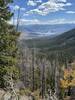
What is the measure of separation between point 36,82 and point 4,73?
67.1 m

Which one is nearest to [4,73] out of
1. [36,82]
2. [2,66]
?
[2,66]

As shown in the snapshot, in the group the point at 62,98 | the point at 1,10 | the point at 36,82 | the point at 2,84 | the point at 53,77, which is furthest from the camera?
the point at 53,77

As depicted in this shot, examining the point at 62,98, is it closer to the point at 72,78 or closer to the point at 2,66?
the point at 72,78

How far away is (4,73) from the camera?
33.0 meters

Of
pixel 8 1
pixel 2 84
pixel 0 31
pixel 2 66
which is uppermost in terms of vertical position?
pixel 8 1

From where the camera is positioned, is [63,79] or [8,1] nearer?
[8,1]

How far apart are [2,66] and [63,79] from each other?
72691mm

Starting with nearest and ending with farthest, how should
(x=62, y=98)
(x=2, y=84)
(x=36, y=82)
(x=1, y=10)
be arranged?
(x=1, y=10)
(x=2, y=84)
(x=62, y=98)
(x=36, y=82)

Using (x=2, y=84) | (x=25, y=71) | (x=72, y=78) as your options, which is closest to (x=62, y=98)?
(x=72, y=78)

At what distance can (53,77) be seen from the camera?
108 metres

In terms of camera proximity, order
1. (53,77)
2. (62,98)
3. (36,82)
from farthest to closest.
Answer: (53,77) < (36,82) < (62,98)

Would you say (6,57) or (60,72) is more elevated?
(6,57)

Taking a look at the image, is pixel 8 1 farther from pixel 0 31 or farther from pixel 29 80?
pixel 29 80

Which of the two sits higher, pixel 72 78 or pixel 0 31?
pixel 0 31
